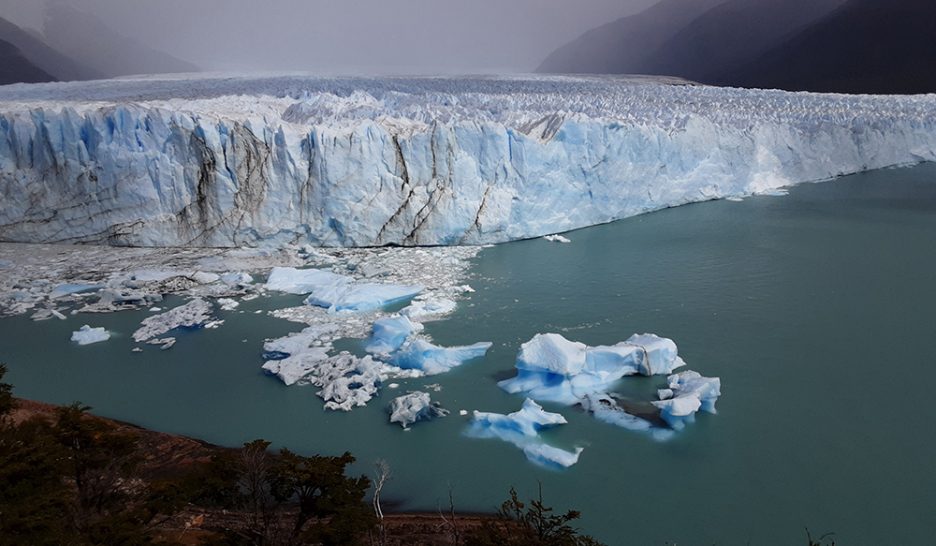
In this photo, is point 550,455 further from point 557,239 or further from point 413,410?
point 557,239

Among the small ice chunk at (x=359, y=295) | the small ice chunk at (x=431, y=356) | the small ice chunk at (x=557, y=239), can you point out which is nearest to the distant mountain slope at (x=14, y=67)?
the small ice chunk at (x=359, y=295)

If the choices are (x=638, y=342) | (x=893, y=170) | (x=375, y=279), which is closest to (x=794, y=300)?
(x=638, y=342)

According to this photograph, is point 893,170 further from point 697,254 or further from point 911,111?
point 697,254

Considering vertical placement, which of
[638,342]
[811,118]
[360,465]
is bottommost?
[360,465]

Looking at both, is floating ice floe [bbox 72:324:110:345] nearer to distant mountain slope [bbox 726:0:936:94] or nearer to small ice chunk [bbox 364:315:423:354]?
small ice chunk [bbox 364:315:423:354]

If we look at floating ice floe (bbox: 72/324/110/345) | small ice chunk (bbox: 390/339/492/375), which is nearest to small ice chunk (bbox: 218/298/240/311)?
floating ice floe (bbox: 72/324/110/345)

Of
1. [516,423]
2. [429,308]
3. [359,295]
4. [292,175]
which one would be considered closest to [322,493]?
[516,423]
